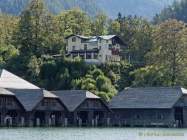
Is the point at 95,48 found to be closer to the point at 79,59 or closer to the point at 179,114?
the point at 79,59

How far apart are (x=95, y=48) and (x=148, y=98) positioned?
34.5 metres

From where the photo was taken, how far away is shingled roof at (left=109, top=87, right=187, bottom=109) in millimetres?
90250

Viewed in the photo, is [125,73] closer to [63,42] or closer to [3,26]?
[63,42]

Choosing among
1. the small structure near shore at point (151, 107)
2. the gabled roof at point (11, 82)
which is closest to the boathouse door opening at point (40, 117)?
the gabled roof at point (11, 82)

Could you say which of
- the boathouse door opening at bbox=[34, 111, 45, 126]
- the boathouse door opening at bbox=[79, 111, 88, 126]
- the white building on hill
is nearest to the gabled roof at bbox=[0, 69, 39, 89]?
the boathouse door opening at bbox=[34, 111, 45, 126]

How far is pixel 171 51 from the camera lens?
358 feet

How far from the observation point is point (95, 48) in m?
125

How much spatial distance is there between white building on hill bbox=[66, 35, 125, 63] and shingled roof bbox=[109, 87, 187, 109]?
90.7ft

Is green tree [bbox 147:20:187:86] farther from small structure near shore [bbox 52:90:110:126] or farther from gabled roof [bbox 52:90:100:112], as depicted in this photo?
gabled roof [bbox 52:90:100:112]

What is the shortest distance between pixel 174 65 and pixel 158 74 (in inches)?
126

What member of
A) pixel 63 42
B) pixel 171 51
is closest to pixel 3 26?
pixel 63 42

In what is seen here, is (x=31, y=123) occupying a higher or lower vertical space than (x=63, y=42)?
lower

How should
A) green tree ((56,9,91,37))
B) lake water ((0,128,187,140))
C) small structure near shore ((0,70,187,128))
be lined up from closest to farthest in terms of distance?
1. lake water ((0,128,187,140))
2. small structure near shore ((0,70,187,128))
3. green tree ((56,9,91,37))

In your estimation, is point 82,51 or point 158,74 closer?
point 158,74
